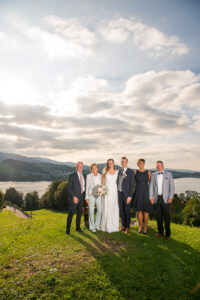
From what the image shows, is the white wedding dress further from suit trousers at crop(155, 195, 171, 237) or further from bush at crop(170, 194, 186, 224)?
bush at crop(170, 194, 186, 224)

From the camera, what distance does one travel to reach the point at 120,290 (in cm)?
429

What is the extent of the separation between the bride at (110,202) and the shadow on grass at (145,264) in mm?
511

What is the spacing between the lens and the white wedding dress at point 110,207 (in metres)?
8.59

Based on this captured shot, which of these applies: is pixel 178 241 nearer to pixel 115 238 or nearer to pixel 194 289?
pixel 115 238

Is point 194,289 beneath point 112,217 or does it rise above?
beneath

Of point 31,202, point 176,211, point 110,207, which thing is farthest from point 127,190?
point 31,202

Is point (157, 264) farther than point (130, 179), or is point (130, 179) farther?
point (130, 179)

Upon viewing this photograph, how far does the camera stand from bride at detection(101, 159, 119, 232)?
860cm

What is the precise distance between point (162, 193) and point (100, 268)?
4.14 metres

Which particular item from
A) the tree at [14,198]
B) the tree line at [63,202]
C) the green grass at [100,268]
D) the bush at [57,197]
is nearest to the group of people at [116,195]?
the green grass at [100,268]

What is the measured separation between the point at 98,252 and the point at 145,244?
197 centimetres

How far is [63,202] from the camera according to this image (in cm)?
6203

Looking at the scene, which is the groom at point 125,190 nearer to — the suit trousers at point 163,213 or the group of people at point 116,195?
the group of people at point 116,195

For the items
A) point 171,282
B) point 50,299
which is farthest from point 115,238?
point 50,299
